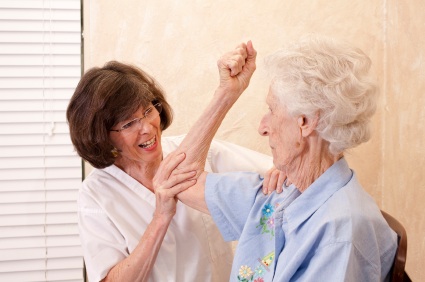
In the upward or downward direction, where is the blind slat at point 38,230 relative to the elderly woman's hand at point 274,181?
downward

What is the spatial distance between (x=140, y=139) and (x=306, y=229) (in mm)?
754

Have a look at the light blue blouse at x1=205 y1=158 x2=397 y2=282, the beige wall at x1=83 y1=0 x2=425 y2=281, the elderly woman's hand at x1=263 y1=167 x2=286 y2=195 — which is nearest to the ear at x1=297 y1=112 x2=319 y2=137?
the light blue blouse at x1=205 y1=158 x2=397 y2=282

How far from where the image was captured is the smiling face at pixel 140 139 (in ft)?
7.04

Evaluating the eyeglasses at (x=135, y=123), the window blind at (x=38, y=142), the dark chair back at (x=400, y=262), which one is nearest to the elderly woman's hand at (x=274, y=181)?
the dark chair back at (x=400, y=262)

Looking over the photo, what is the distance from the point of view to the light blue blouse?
1.53 meters

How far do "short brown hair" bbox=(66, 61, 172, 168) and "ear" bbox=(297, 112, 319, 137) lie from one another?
72cm

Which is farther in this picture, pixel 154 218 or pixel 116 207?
pixel 116 207

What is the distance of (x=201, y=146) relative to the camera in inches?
81.1

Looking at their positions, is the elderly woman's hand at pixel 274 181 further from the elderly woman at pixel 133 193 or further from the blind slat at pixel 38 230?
the blind slat at pixel 38 230

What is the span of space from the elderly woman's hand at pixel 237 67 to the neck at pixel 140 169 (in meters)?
0.44

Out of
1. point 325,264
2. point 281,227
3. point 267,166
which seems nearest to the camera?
point 325,264

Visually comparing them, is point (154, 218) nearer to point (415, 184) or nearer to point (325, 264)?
point (325, 264)

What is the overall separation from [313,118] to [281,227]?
1.11ft

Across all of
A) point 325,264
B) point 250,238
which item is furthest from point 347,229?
point 250,238
